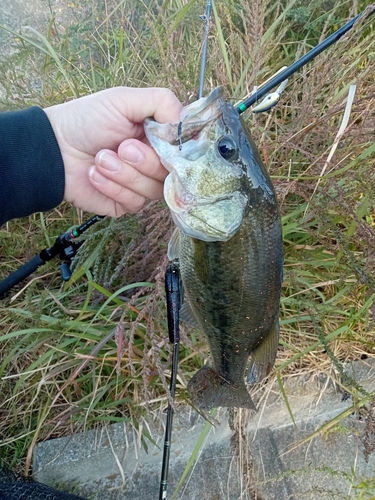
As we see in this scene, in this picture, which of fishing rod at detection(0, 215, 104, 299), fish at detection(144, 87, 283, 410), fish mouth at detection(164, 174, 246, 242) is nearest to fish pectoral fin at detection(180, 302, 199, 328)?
fish at detection(144, 87, 283, 410)

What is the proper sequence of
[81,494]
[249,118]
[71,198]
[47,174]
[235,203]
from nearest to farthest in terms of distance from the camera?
[235,203] < [47,174] < [71,198] < [81,494] < [249,118]

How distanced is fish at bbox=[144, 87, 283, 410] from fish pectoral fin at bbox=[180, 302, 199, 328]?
17 cm

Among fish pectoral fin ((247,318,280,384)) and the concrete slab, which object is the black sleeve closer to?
fish pectoral fin ((247,318,280,384))

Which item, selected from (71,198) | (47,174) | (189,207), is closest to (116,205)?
(71,198)

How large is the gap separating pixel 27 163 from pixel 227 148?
840 mm

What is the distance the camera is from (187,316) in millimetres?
1688

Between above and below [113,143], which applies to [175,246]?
below

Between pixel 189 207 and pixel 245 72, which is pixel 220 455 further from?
pixel 245 72

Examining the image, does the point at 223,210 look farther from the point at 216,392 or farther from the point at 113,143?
the point at 216,392

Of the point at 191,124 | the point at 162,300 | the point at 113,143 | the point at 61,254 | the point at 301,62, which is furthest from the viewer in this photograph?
the point at 61,254

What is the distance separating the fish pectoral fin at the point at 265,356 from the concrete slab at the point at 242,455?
1.94 feet

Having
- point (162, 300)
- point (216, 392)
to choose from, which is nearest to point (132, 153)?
point (162, 300)

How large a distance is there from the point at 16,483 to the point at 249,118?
7.32ft

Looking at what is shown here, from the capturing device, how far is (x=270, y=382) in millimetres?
2258
